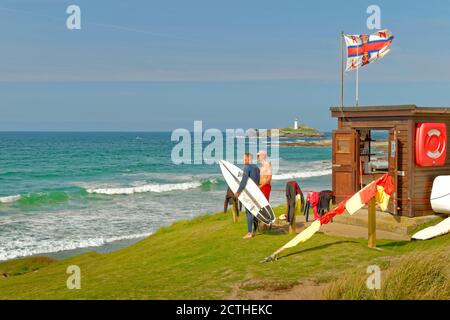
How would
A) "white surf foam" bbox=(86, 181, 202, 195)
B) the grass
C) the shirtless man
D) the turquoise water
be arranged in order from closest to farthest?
1. the grass
2. the shirtless man
3. the turquoise water
4. "white surf foam" bbox=(86, 181, 202, 195)

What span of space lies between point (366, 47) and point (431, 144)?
440 cm

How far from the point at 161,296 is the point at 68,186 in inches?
1664

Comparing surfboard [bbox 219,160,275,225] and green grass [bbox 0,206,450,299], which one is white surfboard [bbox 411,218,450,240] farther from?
surfboard [bbox 219,160,275,225]

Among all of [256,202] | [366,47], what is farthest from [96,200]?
[256,202]

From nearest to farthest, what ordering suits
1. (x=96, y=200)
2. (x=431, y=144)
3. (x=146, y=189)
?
1. (x=431, y=144)
2. (x=96, y=200)
3. (x=146, y=189)

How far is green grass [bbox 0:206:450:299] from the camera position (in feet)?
29.7

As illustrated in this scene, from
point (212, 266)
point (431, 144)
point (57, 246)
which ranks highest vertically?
point (431, 144)

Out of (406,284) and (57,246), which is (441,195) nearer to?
(406,284)

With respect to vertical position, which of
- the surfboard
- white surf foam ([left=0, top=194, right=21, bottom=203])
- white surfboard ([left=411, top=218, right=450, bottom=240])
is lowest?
white surf foam ([left=0, top=194, right=21, bottom=203])

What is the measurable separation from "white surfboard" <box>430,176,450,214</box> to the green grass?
1.96 m

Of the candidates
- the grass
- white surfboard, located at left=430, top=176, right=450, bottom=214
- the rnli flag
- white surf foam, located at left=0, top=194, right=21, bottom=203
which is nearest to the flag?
the grass

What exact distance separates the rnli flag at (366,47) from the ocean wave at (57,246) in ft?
40.6

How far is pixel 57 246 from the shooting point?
2138cm
